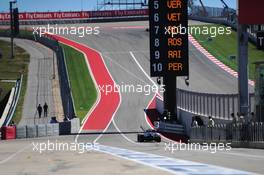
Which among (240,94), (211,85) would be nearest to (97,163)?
(240,94)

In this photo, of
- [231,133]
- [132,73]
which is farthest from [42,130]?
[132,73]

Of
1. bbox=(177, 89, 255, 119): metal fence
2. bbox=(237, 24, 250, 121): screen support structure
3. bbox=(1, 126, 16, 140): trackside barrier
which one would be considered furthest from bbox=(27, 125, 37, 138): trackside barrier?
bbox=(237, 24, 250, 121): screen support structure

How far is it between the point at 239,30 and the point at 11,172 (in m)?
17.7

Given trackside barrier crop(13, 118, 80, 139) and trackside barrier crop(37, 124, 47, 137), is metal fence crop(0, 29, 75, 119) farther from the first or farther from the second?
trackside barrier crop(37, 124, 47, 137)

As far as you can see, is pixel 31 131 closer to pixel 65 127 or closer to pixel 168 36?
pixel 65 127

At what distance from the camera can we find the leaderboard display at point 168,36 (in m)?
42.5

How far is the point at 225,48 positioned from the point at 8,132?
1781 inches

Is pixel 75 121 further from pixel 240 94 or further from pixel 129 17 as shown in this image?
pixel 129 17

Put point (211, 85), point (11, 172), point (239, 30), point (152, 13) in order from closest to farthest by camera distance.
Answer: point (11, 172) < point (239, 30) < point (152, 13) < point (211, 85)

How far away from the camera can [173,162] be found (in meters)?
18.8

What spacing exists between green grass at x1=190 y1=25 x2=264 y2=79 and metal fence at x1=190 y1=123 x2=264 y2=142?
3701 centimetres

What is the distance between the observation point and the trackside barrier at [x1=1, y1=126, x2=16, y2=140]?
4688cm

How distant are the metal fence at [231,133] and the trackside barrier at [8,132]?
54.5ft

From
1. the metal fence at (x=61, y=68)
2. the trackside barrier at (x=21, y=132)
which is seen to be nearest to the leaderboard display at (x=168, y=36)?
the trackside barrier at (x=21, y=132)
